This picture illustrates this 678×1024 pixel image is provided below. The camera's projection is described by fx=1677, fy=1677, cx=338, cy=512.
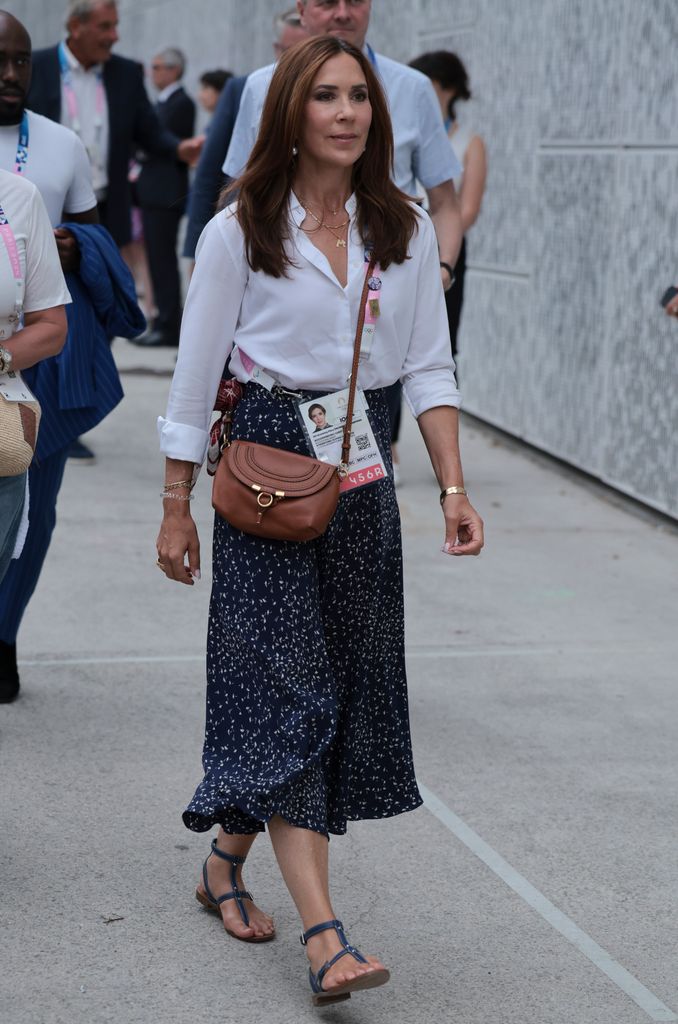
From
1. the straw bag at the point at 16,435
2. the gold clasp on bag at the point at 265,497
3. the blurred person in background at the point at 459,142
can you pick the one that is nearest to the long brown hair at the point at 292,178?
the gold clasp on bag at the point at 265,497

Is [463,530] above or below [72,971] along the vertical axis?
above

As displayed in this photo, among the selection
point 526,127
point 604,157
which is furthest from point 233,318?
point 526,127

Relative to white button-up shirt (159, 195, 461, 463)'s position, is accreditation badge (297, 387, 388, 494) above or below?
below

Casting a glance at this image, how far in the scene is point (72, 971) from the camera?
10.9 feet

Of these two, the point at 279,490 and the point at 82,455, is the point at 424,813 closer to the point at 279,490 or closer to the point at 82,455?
the point at 279,490

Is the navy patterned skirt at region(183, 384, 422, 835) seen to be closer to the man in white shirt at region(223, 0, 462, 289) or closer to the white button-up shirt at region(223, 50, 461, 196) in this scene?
the man in white shirt at region(223, 0, 462, 289)

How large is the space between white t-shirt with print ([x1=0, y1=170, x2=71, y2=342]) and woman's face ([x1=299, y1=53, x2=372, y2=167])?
2.59 feet

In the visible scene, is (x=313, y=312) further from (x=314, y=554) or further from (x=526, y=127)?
(x=526, y=127)

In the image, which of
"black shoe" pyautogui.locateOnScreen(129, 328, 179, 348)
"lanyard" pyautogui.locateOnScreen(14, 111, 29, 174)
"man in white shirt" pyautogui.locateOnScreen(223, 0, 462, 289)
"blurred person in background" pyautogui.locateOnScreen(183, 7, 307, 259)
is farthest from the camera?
"black shoe" pyautogui.locateOnScreen(129, 328, 179, 348)

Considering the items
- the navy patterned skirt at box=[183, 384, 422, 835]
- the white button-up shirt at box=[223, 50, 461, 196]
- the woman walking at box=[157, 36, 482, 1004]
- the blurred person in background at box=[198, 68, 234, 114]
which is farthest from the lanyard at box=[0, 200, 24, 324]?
the blurred person in background at box=[198, 68, 234, 114]

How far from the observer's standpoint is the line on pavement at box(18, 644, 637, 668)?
5.40 m

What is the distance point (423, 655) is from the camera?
5.64 metres

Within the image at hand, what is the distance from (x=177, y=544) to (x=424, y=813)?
126cm

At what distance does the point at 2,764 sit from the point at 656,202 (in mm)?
4385
